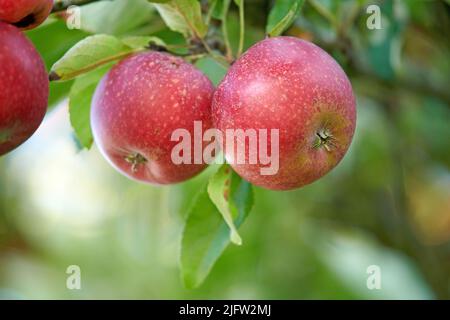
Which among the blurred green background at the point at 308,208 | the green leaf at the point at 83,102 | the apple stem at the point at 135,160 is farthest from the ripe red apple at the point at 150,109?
the blurred green background at the point at 308,208

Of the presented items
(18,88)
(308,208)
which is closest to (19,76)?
(18,88)

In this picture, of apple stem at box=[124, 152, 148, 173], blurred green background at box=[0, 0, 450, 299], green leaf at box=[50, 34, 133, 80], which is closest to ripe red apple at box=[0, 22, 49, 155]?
green leaf at box=[50, 34, 133, 80]

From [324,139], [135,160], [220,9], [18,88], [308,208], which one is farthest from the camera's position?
[308,208]

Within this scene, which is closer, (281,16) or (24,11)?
(24,11)

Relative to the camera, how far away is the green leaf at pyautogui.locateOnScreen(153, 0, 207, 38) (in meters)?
1.27

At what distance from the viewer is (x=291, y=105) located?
3.55 feet

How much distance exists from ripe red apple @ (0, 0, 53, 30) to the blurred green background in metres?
0.62

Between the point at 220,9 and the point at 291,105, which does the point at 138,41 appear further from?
the point at 291,105

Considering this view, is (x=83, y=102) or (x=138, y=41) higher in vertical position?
(x=138, y=41)

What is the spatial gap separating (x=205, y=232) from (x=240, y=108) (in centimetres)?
39

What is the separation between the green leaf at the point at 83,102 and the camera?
134cm

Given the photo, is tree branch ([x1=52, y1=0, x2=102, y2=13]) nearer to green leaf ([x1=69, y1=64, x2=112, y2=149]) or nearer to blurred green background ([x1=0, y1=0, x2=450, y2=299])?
green leaf ([x1=69, y1=64, x2=112, y2=149])

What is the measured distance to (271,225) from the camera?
2.29m
